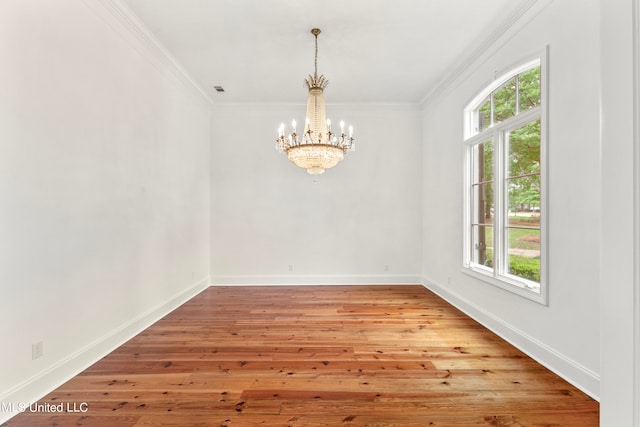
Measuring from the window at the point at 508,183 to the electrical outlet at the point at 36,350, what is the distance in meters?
3.94

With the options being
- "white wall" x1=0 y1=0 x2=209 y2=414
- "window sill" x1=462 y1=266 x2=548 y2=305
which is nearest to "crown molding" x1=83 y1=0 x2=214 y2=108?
"white wall" x1=0 y1=0 x2=209 y2=414

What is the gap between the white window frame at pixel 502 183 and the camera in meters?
2.76

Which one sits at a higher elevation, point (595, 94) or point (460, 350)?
point (595, 94)

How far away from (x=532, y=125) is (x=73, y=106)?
4.08 meters

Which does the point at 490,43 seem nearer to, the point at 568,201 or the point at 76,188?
the point at 568,201

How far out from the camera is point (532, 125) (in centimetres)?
310

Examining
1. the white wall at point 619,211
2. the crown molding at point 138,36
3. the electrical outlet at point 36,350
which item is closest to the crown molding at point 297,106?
the crown molding at point 138,36

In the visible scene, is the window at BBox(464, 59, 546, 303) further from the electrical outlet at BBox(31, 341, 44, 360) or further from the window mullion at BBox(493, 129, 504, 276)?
the electrical outlet at BBox(31, 341, 44, 360)

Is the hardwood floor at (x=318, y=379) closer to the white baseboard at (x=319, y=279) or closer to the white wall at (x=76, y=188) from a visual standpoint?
the white wall at (x=76, y=188)

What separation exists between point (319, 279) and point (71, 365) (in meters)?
3.85

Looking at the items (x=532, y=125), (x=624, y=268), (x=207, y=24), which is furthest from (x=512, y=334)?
(x=207, y=24)

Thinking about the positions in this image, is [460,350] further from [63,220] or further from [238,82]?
[238,82]

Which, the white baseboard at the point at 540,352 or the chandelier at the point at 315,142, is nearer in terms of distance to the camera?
the white baseboard at the point at 540,352

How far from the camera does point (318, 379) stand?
2.54 m
